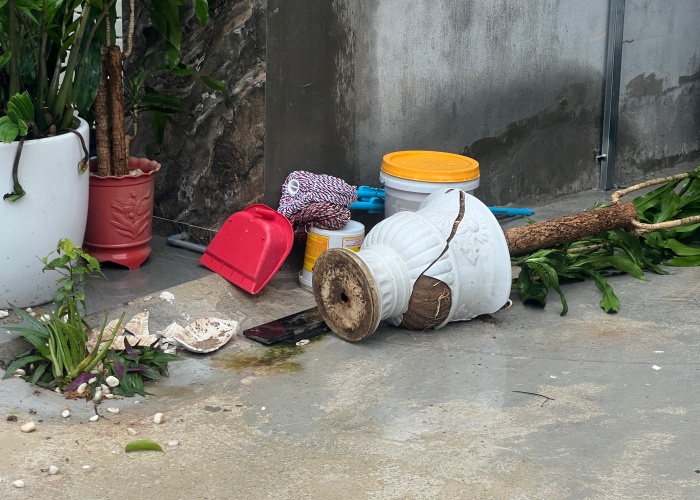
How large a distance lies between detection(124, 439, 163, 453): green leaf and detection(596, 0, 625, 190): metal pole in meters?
4.32

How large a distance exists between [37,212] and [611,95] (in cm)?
400

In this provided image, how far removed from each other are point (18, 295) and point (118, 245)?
0.61 meters

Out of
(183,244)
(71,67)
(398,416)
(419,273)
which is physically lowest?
(398,416)

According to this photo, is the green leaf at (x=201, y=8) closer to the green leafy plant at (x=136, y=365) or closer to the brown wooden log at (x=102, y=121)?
the brown wooden log at (x=102, y=121)

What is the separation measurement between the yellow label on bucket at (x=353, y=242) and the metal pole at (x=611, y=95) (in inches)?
103

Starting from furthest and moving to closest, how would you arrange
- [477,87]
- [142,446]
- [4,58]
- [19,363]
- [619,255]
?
1. [477,87]
2. [619,255]
3. [4,58]
4. [19,363]
5. [142,446]

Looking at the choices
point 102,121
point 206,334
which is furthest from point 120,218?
point 206,334

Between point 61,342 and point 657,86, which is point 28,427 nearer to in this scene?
point 61,342

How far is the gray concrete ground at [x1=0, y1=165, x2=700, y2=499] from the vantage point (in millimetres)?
2916

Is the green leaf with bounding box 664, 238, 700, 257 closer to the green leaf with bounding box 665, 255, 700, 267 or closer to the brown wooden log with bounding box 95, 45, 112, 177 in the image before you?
the green leaf with bounding box 665, 255, 700, 267

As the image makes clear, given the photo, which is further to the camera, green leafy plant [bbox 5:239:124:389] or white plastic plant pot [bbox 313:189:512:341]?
white plastic plant pot [bbox 313:189:512:341]

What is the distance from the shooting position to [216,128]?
4.68 m

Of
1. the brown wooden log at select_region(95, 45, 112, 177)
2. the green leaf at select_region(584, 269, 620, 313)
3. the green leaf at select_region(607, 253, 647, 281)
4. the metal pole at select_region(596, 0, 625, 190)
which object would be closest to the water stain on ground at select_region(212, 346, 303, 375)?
the brown wooden log at select_region(95, 45, 112, 177)

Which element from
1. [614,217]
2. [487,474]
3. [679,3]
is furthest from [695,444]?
[679,3]
